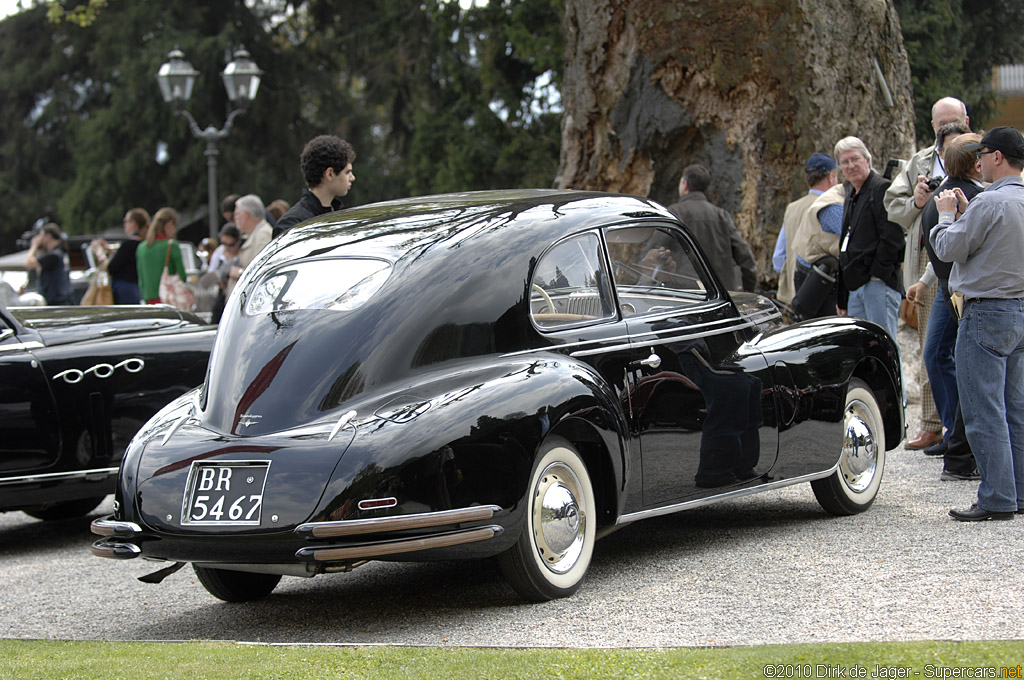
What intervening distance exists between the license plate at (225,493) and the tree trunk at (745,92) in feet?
28.6

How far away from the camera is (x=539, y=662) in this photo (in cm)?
408

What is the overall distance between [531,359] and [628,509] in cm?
83

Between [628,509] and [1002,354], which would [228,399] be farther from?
[1002,354]

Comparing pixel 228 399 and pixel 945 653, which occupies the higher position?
pixel 228 399

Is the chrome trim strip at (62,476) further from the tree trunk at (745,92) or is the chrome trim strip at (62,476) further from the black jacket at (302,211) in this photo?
the tree trunk at (745,92)

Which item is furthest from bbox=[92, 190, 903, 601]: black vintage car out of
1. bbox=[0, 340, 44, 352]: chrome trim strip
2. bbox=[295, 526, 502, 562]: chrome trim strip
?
bbox=[0, 340, 44, 352]: chrome trim strip

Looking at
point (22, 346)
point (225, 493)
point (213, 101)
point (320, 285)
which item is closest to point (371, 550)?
point (225, 493)

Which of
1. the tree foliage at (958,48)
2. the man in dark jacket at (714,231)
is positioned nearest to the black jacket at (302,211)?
the man in dark jacket at (714,231)

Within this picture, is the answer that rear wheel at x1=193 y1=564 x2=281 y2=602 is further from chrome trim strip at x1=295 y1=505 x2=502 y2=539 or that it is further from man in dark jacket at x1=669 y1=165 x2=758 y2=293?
man in dark jacket at x1=669 y1=165 x2=758 y2=293

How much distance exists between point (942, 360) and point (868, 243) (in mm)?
1055

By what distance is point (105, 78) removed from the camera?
40.8m

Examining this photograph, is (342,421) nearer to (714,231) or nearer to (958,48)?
(714,231)

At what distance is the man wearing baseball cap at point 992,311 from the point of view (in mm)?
6348

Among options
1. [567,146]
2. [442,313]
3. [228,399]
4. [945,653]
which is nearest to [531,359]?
[442,313]
